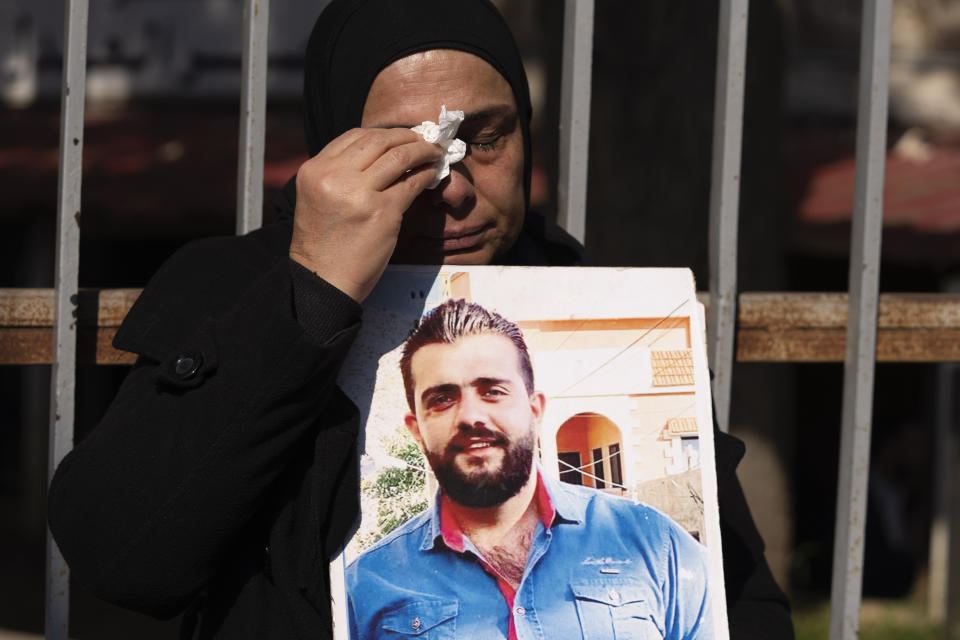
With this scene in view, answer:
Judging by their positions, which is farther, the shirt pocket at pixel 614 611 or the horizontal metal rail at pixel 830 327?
the horizontal metal rail at pixel 830 327

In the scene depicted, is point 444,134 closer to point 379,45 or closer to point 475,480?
point 379,45

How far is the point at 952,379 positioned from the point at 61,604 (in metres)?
4.79

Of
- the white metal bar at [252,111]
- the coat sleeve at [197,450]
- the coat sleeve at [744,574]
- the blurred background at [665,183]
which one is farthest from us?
the blurred background at [665,183]

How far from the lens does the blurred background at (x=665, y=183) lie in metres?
3.66

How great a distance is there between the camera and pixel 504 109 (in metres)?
1.41

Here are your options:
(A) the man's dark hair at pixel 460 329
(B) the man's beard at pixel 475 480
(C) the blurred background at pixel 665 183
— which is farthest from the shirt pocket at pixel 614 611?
(C) the blurred background at pixel 665 183

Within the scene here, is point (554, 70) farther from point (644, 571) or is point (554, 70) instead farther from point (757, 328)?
point (644, 571)

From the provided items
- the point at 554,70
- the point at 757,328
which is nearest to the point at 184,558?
the point at 757,328

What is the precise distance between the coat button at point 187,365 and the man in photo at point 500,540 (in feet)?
0.78

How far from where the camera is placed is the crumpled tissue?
1.27 m

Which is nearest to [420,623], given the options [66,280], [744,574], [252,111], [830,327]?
[744,574]

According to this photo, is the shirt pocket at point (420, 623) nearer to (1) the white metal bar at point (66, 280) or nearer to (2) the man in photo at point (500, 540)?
(2) the man in photo at point (500, 540)

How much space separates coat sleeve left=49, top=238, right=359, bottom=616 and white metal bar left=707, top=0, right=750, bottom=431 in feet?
2.56

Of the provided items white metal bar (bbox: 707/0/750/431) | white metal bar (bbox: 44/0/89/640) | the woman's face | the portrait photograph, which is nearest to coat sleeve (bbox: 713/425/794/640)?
the portrait photograph
